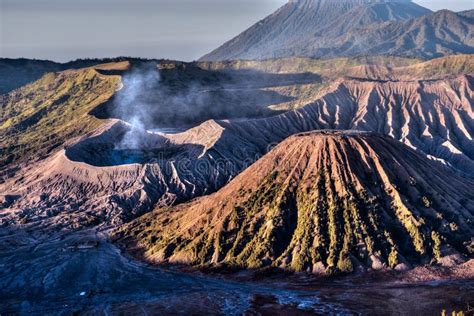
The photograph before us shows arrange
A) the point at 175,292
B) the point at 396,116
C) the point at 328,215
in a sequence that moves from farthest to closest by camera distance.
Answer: the point at 396,116 → the point at 328,215 → the point at 175,292

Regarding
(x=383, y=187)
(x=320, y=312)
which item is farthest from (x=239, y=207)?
(x=320, y=312)

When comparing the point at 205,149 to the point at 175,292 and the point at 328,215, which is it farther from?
the point at 175,292

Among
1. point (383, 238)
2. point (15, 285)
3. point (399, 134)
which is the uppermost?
point (399, 134)

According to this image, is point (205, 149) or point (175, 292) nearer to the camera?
point (175, 292)

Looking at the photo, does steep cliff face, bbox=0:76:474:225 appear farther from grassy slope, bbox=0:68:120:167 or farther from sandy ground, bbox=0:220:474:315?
sandy ground, bbox=0:220:474:315

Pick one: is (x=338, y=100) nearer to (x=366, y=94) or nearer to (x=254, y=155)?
(x=366, y=94)

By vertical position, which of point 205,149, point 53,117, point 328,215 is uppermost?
point 53,117

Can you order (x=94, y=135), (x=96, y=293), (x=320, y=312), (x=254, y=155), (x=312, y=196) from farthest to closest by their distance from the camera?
1. (x=94, y=135)
2. (x=254, y=155)
3. (x=312, y=196)
4. (x=96, y=293)
5. (x=320, y=312)

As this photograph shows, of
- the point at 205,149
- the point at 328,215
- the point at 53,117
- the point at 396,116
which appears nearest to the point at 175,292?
the point at 328,215

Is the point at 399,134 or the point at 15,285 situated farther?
the point at 399,134
